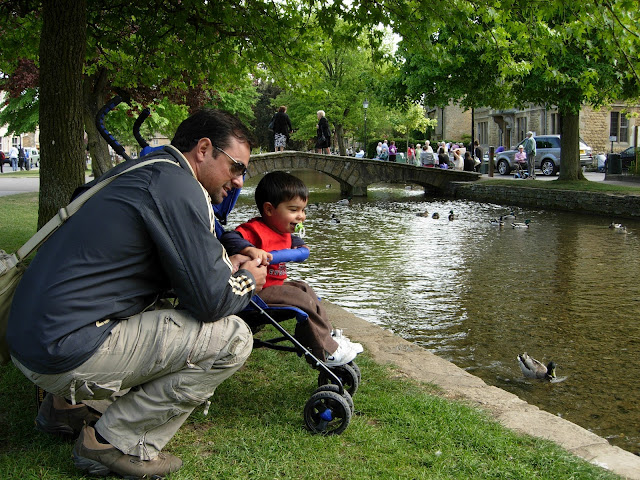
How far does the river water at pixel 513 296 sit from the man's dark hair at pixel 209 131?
12.6 ft

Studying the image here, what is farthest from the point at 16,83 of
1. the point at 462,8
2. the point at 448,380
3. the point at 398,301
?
the point at 448,380

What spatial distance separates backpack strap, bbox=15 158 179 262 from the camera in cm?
296

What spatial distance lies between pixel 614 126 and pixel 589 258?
3302cm

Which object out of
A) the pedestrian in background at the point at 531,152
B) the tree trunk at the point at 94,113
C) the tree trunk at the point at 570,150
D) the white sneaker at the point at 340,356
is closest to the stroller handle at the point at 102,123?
the white sneaker at the point at 340,356

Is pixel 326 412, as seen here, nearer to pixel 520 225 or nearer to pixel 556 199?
pixel 520 225

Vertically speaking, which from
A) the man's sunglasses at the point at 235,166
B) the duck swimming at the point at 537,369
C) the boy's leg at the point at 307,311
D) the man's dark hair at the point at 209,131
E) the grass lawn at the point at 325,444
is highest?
the man's dark hair at the point at 209,131

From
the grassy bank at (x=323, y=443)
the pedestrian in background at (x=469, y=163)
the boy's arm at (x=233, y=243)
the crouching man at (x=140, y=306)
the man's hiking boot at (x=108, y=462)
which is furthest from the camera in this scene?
the pedestrian in background at (x=469, y=163)

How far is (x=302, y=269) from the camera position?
40.7ft

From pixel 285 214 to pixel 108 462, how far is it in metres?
1.76

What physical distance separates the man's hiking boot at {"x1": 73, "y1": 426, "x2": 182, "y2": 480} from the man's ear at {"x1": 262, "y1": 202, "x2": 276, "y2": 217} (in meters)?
1.65

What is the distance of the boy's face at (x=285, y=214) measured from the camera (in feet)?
13.5

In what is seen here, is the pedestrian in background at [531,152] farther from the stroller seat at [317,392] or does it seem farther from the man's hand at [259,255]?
the man's hand at [259,255]

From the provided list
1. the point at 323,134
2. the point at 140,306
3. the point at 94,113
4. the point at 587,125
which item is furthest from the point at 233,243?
the point at 587,125

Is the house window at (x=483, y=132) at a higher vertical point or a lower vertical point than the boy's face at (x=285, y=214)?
higher
